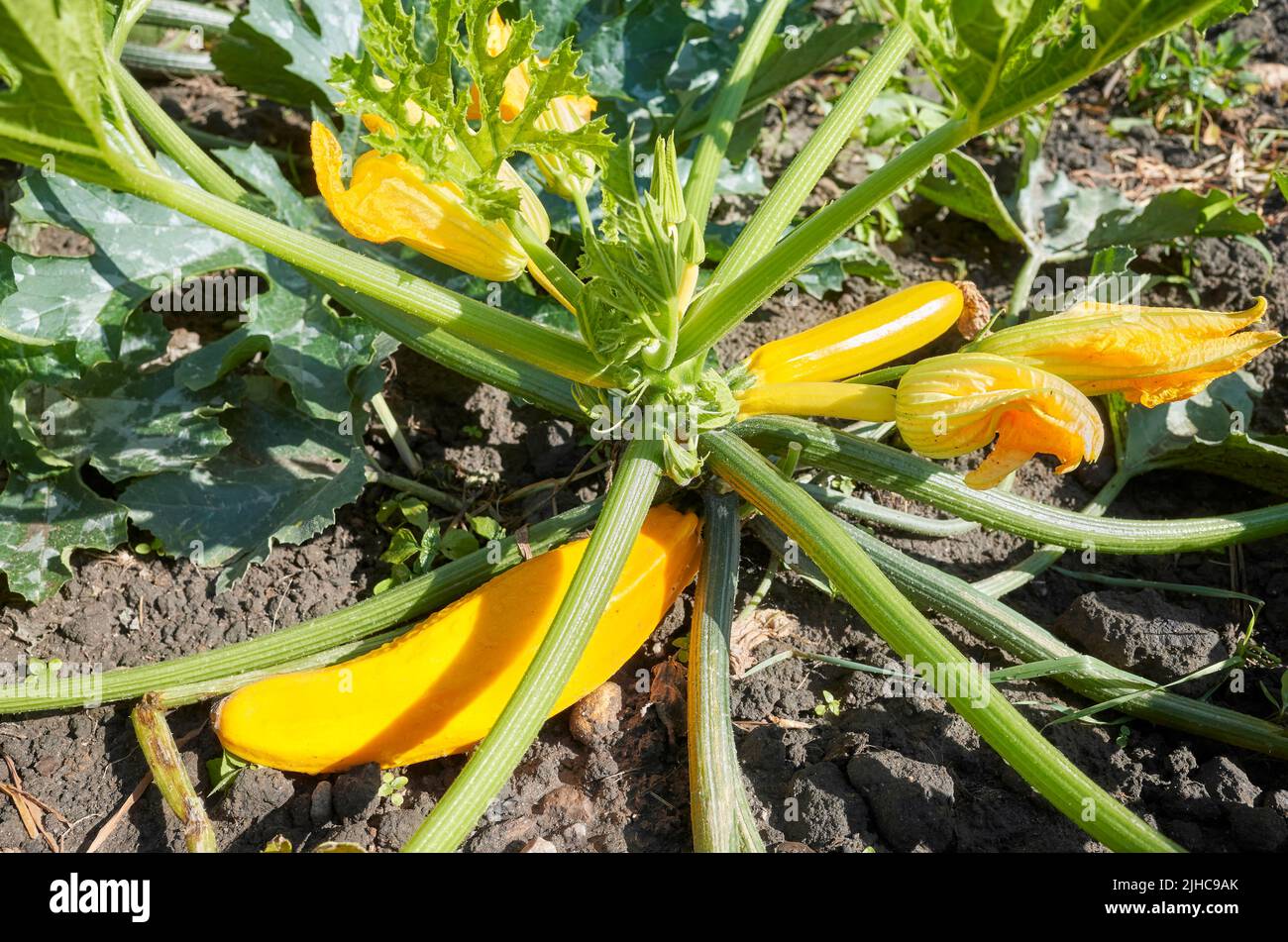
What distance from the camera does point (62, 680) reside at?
2275mm

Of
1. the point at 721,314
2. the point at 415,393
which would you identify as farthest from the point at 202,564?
the point at 721,314

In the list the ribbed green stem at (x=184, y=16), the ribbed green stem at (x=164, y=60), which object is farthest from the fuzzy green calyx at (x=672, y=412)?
the ribbed green stem at (x=164, y=60)

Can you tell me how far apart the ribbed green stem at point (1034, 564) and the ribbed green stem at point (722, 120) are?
1.03m

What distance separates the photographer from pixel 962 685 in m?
1.83

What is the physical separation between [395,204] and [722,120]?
0.91 metres

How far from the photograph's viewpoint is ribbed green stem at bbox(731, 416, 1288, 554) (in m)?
2.35

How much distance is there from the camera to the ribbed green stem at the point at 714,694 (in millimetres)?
2076

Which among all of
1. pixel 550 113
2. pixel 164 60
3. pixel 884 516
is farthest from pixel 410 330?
pixel 164 60

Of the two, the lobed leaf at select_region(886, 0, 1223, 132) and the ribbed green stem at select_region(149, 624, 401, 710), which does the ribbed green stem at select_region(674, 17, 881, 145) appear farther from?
the ribbed green stem at select_region(149, 624, 401, 710)

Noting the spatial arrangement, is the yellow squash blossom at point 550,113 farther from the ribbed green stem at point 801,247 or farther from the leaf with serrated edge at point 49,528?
the leaf with serrated edge at point 49,528

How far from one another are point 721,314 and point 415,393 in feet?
4.06

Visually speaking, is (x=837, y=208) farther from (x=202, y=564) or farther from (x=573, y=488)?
(x=202, y=564)

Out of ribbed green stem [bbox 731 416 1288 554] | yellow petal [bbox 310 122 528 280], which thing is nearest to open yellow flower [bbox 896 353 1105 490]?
ribbed green stem [bbox 731 416 1288 554]

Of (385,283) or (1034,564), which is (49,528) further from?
(1034,564)
